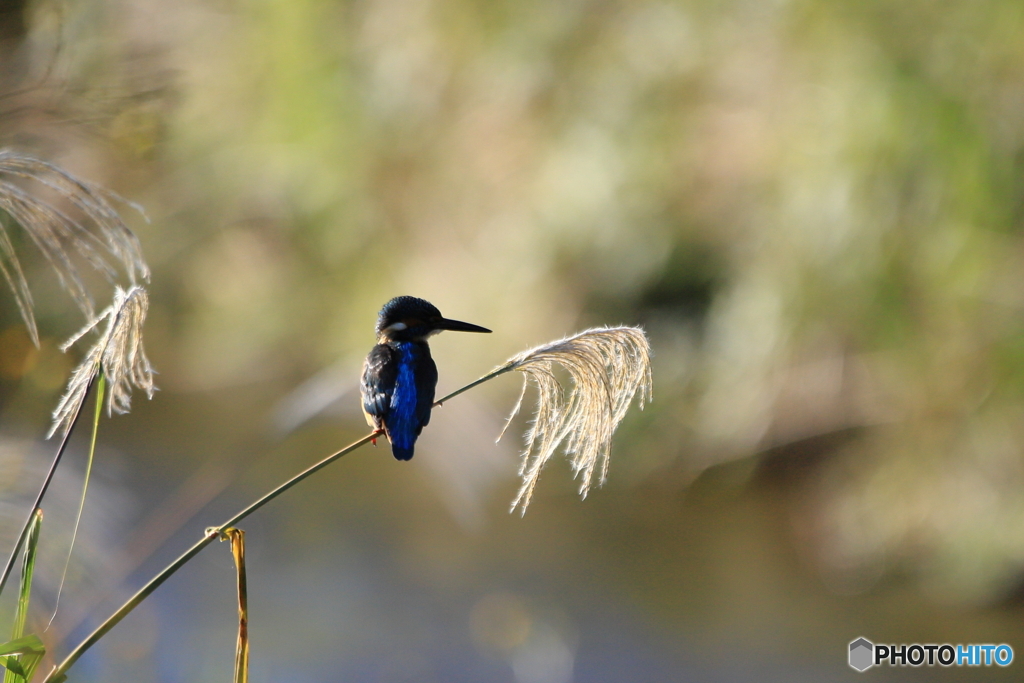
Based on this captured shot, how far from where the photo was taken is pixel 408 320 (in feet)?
5.83

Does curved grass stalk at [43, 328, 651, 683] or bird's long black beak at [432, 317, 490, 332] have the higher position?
bird's long black beak at [432, 317, 490, 332]

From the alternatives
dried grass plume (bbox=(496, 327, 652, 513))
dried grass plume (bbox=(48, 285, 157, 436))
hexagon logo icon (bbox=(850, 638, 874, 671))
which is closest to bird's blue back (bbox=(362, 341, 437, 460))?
dried grass plume (bbox=(496, 327, 652, 513))

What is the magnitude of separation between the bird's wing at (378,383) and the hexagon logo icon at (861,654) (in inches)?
162

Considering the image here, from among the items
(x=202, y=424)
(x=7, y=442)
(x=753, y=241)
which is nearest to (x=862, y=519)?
(x=753, y=241)

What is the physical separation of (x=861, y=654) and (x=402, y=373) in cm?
419

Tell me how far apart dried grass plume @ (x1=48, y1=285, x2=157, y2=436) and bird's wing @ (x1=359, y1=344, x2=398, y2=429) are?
1.61ft

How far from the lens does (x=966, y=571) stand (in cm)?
477

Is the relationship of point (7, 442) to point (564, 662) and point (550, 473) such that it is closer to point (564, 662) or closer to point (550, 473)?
point (564, 662)

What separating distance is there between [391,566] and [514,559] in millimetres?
823

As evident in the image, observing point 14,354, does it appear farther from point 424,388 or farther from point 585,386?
point 585,386

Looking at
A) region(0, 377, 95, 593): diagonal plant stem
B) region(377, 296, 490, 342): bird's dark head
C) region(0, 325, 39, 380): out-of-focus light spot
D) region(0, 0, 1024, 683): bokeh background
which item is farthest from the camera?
region(0, 0, 1024, 683): bokeh background

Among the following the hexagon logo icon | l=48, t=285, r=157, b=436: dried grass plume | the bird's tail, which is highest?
the hexagon logo icon

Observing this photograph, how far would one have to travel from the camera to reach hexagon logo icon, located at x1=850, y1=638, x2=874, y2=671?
16.0 ft

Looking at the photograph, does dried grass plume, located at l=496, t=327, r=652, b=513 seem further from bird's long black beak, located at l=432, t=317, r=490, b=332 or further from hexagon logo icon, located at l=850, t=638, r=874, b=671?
hexagon logo icon, located at l=850, t=638, r=874, b=671
